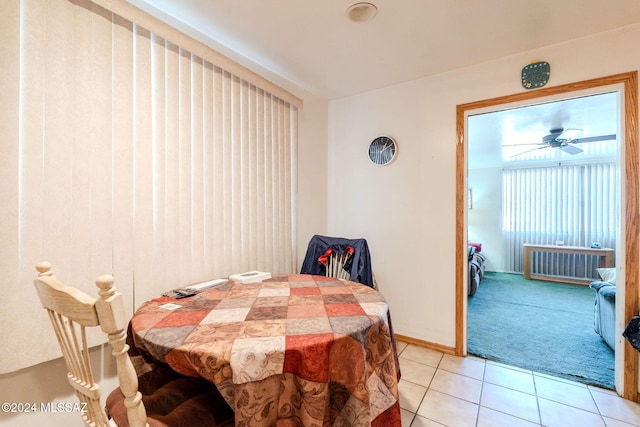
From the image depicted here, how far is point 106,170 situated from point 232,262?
0.94 metres

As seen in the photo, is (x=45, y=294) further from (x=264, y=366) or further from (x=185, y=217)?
(x=185, y=217)

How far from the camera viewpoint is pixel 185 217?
1702 mm

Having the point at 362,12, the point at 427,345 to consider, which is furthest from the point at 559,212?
the point at 362,12

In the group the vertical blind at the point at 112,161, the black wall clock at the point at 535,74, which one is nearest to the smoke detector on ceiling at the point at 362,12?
the vertical blind at the point at 112,161

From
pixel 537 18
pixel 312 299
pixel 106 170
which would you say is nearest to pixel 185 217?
pixel 106 170

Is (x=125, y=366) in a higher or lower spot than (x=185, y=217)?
lower

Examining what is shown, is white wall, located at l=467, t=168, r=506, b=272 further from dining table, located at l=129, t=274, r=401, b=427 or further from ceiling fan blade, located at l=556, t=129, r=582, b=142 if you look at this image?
dining table, located at l=129, t=274, r=401, b=427

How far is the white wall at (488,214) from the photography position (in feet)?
19.6

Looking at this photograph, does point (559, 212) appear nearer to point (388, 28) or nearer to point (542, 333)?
point (542, 333)

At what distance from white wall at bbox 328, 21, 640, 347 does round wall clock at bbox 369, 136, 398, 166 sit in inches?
2.3

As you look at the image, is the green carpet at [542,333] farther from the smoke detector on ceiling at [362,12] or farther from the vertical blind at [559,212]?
the smoke detector on ceiling at [362,12]

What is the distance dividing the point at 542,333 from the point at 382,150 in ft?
8.06

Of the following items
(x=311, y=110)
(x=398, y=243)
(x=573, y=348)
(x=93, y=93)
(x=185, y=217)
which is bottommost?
(x=573, y=348)

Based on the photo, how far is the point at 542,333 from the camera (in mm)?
2785
